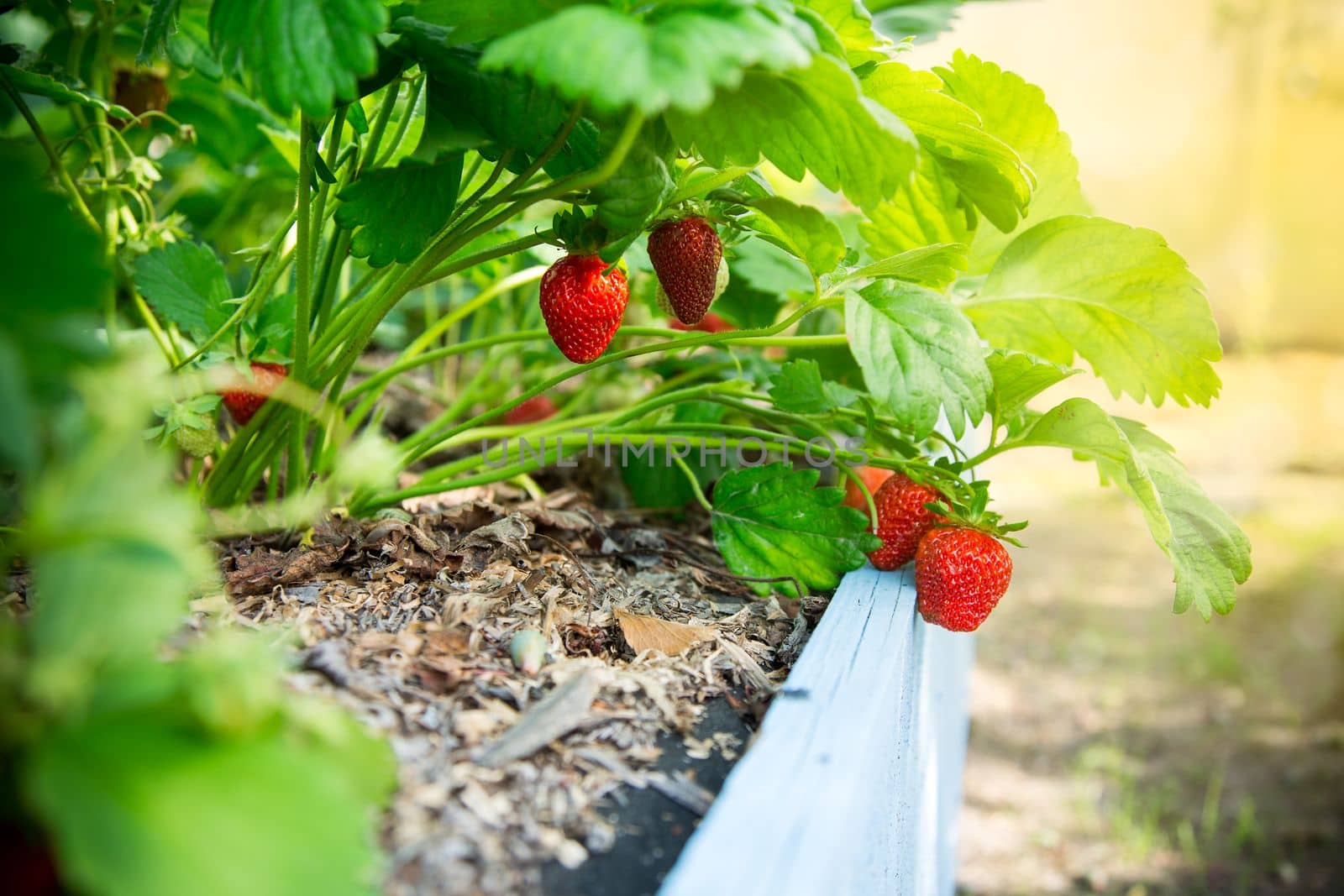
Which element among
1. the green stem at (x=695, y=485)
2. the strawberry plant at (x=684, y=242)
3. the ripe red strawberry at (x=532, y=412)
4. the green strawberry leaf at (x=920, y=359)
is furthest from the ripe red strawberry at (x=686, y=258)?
the ripe red strawberry at (x=532, y=412)

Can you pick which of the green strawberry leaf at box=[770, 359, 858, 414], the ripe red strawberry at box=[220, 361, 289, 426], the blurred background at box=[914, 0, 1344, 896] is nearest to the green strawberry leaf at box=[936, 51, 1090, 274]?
the green strawberry leaf at box=[770, 359, 858, 414]

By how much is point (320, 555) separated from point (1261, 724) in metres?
2.23

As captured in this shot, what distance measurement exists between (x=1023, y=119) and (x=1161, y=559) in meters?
2.57

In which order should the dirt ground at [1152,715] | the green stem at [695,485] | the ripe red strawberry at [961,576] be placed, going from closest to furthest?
the ripe red strawberry at [961,576] < the green stem at [695,485] < the dirt ground at [1152,715]

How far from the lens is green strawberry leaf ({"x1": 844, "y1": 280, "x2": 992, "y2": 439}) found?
64 centimetres

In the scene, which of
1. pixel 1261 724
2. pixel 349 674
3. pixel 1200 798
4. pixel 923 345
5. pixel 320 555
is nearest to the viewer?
pixel 349 674

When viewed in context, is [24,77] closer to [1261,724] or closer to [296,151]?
[296,151]

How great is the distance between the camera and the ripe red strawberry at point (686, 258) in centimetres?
71

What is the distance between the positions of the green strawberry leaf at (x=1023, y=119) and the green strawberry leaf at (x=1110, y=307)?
0.04m

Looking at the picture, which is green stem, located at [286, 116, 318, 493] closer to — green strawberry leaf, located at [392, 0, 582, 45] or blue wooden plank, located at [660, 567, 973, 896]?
green strawberry leaf, located at [392, 0, 582, 45]

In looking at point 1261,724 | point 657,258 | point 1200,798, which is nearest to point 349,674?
point 657,258

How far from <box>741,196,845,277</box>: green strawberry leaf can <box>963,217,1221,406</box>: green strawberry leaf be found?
9.6 inches

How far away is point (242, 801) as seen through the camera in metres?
0.34

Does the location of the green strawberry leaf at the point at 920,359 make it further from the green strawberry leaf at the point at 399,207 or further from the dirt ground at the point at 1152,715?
the dirt ground at the point at 1152,715
